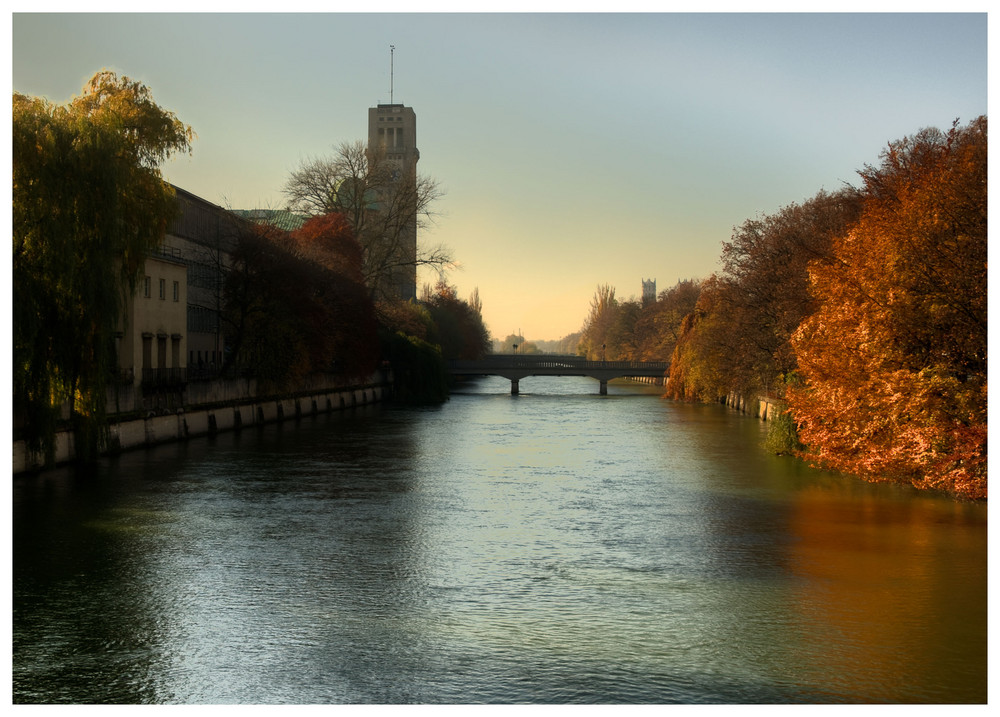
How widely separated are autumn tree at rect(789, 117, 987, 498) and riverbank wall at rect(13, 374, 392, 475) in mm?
22615

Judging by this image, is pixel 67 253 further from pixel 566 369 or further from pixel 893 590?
pixel 566 369

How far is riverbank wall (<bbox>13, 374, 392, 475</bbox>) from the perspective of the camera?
33156mm

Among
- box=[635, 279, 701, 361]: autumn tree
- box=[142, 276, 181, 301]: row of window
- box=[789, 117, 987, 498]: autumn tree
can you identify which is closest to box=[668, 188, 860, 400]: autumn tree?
box=[789, 117, 987, 498]: autumn tree

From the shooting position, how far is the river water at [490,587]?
12.7 metres

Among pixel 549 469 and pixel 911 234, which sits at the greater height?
pixel 911 234

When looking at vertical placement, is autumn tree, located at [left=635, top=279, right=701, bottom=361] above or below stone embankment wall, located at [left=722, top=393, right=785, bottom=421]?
above

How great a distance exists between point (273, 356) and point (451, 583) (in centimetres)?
4029

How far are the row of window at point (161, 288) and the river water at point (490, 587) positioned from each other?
1593 centimetres

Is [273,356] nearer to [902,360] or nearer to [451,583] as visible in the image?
[902,360]

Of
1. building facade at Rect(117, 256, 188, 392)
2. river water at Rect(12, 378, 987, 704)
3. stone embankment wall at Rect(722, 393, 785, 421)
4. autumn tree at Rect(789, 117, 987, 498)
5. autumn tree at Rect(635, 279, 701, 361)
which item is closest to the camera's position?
river water at Rect(12, 378, 987, 704)

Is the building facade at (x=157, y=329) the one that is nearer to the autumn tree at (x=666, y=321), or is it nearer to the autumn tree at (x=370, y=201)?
the autumn tree at (x=370, y=201)

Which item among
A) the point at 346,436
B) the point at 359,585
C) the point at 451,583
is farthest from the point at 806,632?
the point at 346,436

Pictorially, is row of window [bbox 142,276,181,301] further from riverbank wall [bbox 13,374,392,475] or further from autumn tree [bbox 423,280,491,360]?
autumn tree [bbox 423,280,491,360]

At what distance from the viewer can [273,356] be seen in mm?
56531
